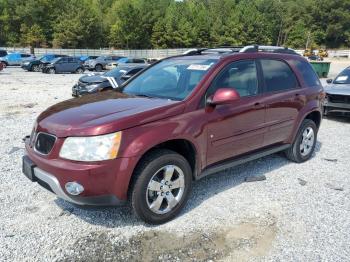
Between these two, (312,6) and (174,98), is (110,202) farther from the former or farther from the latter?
(312,6)

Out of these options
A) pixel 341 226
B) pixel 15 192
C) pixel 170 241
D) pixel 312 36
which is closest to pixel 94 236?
pixel 170 241

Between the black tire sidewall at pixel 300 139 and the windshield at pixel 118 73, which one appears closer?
the black tire sidewall at pixel 300 139

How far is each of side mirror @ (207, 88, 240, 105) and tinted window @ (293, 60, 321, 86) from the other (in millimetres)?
2147

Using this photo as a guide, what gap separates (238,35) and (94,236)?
3525 inches

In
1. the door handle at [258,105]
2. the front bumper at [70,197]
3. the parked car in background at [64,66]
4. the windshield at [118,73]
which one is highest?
the door handle at [258,105]

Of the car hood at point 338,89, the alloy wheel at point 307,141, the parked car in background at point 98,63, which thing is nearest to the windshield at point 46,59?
the parked car in background at point 98,63

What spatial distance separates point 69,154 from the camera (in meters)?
3.42

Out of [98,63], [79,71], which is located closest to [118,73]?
[79,71]

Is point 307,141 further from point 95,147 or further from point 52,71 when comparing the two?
point 52,71

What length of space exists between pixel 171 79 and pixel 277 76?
162 cm

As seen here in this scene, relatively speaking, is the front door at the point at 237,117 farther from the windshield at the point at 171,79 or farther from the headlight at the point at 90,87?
the headlight at the point at 90,87

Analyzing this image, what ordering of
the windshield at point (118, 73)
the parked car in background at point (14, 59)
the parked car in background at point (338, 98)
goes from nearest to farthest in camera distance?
1. the parked car in background at point (338, 98)
2. the windshield at point (118, 73)
3. the parked car in background at point (14, 59)

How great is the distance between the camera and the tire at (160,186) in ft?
11.8

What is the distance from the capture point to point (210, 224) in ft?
12.9
